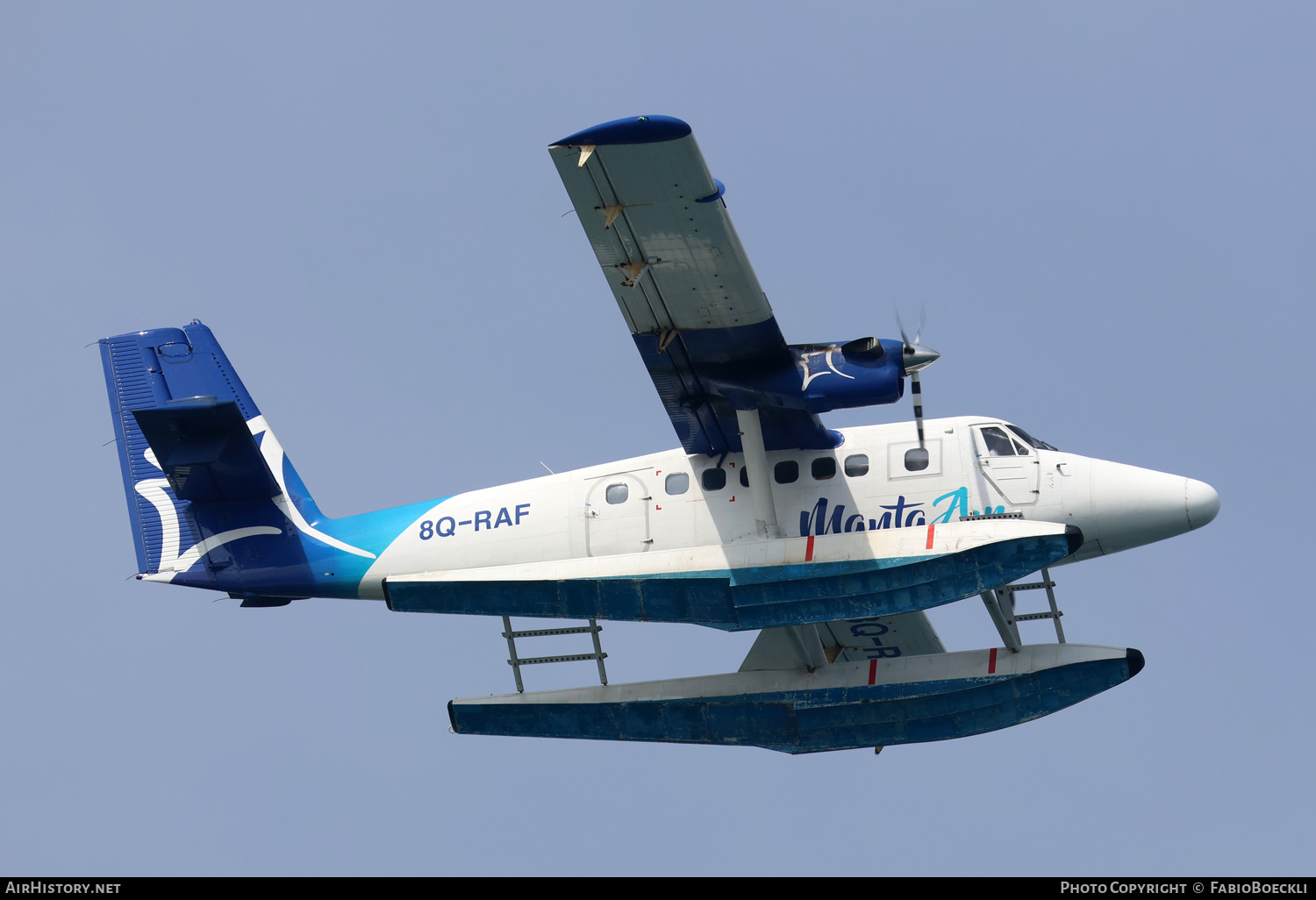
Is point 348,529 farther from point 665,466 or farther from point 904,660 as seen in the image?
point 904,660

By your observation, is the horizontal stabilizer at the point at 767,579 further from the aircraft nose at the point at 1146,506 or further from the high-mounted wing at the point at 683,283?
the high-mounted wing at the point at 683,283

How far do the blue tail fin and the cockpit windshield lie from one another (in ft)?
29.2

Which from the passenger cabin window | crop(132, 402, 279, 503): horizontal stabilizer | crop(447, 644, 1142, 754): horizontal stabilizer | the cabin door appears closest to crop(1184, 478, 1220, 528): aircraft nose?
crop(447, 644, 1142, 754): horizontal stabilizer

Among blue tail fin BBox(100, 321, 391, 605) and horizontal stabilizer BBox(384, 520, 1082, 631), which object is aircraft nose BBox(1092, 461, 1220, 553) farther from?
blue tail fin BBox(100, 321, 391, 605)

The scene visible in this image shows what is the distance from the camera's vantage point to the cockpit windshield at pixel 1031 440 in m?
21.7

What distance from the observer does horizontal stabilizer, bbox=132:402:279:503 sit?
21.9 metres

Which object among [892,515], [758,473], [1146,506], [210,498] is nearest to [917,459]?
[892,515]

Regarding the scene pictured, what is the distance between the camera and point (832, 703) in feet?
72.8

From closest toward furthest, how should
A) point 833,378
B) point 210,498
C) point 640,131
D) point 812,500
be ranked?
point 640,131 < point 833,378 < point 812,500 < point 210,498

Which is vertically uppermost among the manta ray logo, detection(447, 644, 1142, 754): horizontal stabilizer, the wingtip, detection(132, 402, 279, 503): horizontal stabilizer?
the wingtip

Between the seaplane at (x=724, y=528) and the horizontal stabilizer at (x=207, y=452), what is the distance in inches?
1.4

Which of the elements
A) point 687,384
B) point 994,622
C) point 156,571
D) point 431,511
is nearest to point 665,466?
point 687,384

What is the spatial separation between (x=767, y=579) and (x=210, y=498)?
26.4 feet

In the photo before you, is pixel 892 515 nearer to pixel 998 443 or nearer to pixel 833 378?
pixel 998 443
